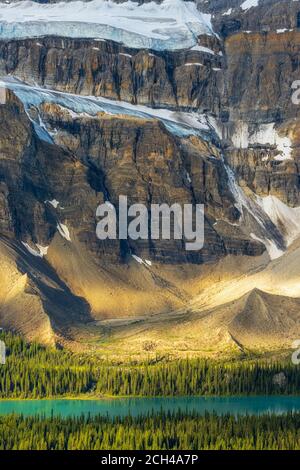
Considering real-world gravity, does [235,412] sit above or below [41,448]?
above
